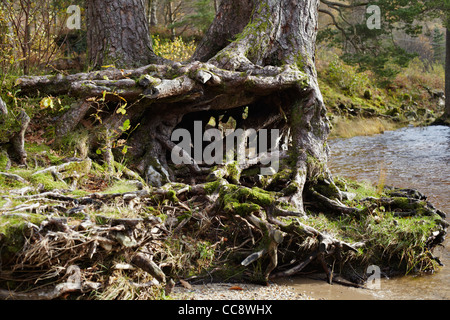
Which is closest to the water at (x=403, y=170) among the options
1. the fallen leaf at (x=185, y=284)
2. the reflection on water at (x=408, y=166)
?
the reflection on water at (x=408, y=166)

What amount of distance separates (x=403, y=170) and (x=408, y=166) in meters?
0.50

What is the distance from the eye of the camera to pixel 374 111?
1727 centimetres

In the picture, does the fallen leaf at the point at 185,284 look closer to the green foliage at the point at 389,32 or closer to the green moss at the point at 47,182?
the green moss at the point at 47,182

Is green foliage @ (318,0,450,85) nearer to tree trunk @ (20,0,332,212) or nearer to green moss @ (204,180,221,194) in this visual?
tree trunk @ (20,0,332,212)

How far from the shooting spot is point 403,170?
9.16 m

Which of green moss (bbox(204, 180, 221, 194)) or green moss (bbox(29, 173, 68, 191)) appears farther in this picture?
green moss (bbox(204, 180, 221, 194))

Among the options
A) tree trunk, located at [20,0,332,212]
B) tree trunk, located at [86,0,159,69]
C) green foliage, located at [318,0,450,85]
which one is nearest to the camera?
tree trunk, located at [20,0,332,212]

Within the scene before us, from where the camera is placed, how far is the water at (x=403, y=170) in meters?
4.05

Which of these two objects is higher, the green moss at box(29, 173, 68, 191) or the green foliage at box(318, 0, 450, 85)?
the green foliage at box(318, 0, 450, 85)

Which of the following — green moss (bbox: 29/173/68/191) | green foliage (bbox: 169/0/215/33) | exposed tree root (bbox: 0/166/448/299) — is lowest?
exposed tree root (bbox: 0/166/448/299)

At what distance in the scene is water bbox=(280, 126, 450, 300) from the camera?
13.3ft

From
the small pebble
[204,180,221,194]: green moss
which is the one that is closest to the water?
the small pebble
